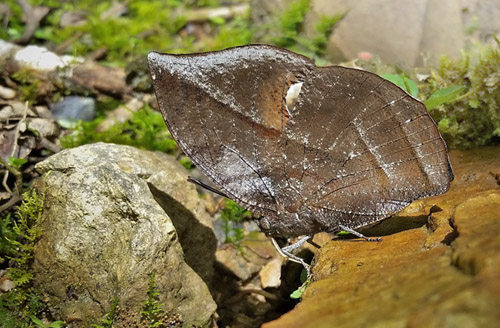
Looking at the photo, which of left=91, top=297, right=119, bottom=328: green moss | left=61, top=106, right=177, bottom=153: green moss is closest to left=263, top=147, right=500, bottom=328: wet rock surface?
left=91, top=297, right=119, bottom=328: green moss

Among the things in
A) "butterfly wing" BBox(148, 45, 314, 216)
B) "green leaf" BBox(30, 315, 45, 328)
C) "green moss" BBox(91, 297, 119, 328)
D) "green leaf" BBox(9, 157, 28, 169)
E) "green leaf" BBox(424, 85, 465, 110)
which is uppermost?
"green leaf" BBox(424, 85, 465, 110)

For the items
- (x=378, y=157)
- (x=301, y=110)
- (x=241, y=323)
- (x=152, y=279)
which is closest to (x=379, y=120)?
(x=378, y=157)

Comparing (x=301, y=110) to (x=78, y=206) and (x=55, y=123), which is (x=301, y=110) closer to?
(x=78, y=206)

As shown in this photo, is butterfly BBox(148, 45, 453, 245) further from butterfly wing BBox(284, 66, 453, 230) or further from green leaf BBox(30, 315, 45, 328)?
green leaf BBox(30, 315, 45, 328)

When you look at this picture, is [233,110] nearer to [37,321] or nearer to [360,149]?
[360,149]

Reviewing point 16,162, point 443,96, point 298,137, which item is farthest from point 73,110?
point 443,96

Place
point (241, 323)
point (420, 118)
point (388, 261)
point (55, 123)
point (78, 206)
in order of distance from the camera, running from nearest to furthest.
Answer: point (388, 261), point (420, 118), point (78, 206), point (241, 323), point (55, 123)

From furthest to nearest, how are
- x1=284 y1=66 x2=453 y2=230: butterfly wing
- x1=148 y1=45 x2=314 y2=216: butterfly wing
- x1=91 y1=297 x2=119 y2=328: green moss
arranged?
x1=91 y1=297 x2=119 y2=328: green moss < x1=148 y1=45 x2=314 y2=216: butterfly wing < x1=284 y1=66 x2=453 y2=230: butterfly wing
